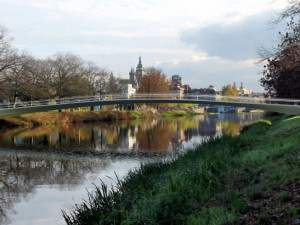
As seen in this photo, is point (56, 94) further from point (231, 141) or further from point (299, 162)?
point (299, 162)

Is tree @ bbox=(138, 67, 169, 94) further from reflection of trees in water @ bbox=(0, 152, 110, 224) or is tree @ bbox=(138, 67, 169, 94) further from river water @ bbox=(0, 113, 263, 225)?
reflection of trees in water @ bbox=(0, 152, 110, 224)

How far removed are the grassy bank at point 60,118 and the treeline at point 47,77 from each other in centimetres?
248

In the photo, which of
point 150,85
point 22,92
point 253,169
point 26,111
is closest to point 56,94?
point 22,92

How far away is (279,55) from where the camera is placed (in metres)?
12.5

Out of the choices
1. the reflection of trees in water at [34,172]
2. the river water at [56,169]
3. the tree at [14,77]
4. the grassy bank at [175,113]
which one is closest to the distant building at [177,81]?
the grassy bank at [175,113]

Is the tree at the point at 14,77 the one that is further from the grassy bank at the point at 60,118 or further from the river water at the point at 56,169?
the river water at the point at 56,169

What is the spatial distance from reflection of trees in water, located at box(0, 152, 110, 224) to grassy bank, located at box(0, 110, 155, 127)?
2067 cm

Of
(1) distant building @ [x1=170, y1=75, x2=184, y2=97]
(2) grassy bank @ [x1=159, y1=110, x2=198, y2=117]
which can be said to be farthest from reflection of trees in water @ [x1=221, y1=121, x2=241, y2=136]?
(2) grassy bank @ [x1=159, y1=110, x2=198, y2=117]

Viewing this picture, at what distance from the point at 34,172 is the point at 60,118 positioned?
31351mm

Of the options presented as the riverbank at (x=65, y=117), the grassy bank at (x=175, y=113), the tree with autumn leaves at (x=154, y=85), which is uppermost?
the tree with autumn leaves at (x=154, y=85)

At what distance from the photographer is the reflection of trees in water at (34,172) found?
451 inches

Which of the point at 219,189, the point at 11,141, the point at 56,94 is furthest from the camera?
the point at 56,94

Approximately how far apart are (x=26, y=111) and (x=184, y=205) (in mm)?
30495

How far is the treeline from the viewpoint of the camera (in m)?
36.6
